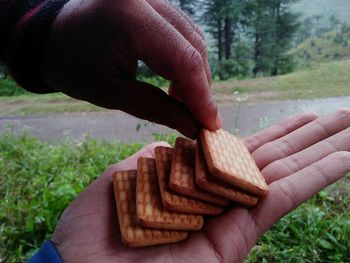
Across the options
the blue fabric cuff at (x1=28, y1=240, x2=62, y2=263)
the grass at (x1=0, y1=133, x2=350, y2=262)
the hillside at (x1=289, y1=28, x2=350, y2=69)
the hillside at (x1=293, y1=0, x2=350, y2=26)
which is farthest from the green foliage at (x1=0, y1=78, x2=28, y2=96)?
the blue fabric cuff at (x1=28, y1=240, x2=62, y2=263)

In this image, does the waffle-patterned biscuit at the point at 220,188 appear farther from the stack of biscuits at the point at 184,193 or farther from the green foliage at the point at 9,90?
the green foliage at the point at 9,90

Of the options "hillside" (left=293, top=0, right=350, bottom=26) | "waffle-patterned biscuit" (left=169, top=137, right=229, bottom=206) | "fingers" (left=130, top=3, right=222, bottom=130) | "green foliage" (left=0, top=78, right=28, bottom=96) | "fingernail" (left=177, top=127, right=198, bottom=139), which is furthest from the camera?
"green foliage" (left=0, top=78, right=28, bottom=96)

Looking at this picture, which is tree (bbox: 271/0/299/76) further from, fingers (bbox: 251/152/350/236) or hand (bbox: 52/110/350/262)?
fingers (bbox: 251/152/350/236)

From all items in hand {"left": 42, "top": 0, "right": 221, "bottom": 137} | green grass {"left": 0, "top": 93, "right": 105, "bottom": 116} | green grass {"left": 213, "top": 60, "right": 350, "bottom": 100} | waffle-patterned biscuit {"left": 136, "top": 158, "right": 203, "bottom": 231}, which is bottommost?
green grass {"left": 0, "top": 93, "right": 105, "bottom": 116}

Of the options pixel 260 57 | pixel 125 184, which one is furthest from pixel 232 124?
pixel 125 184

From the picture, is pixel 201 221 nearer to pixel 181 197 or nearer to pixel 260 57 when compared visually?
pixel 181 197

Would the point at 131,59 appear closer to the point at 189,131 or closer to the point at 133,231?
the point at 189,131
